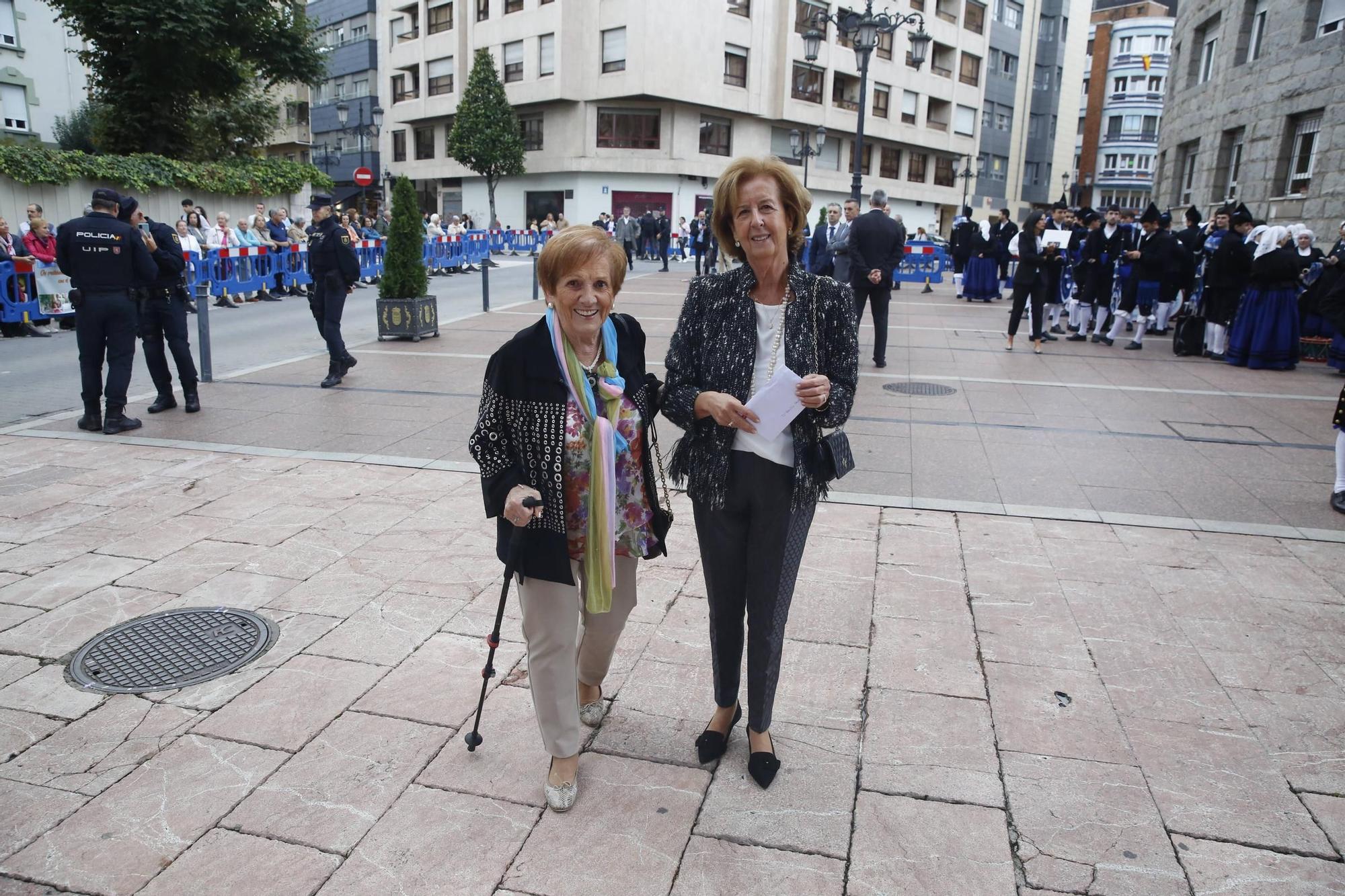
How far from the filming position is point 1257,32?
709 inches

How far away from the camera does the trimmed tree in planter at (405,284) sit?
39.9ft

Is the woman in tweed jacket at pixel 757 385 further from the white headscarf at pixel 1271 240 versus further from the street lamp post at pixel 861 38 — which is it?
the street lamp post at pixel 861 38

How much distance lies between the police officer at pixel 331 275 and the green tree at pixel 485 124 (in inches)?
1300

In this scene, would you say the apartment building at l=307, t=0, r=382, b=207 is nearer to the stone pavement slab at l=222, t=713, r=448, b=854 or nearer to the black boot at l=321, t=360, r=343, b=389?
the black boot at l=321, t=360, r=343, b=389

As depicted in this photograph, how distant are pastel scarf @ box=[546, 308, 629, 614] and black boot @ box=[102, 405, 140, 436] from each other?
6.39m

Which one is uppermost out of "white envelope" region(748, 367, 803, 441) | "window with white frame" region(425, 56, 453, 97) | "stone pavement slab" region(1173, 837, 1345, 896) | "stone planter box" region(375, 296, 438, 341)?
"window with white frame" region(425, 56, 453, 97)

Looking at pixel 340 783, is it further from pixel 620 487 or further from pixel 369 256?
pixel 369 256

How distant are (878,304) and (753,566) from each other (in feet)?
27.4

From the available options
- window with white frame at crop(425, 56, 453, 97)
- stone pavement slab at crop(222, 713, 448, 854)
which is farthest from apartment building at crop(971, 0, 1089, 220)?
stone pavement slab at crop(222, 713, 448, 854)

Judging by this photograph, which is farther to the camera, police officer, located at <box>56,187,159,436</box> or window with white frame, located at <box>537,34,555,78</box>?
window with white frame, located at <box>537,34,555,78</box>

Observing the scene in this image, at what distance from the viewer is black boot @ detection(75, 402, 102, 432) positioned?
7574 mm

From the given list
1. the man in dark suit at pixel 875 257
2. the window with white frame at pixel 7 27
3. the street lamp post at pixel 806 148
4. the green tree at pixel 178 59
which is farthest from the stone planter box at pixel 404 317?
Answer: the window with white frame at pixel 7 27

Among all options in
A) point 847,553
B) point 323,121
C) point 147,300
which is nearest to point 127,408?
point 147,300

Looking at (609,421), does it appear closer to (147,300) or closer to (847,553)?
(847,553)
